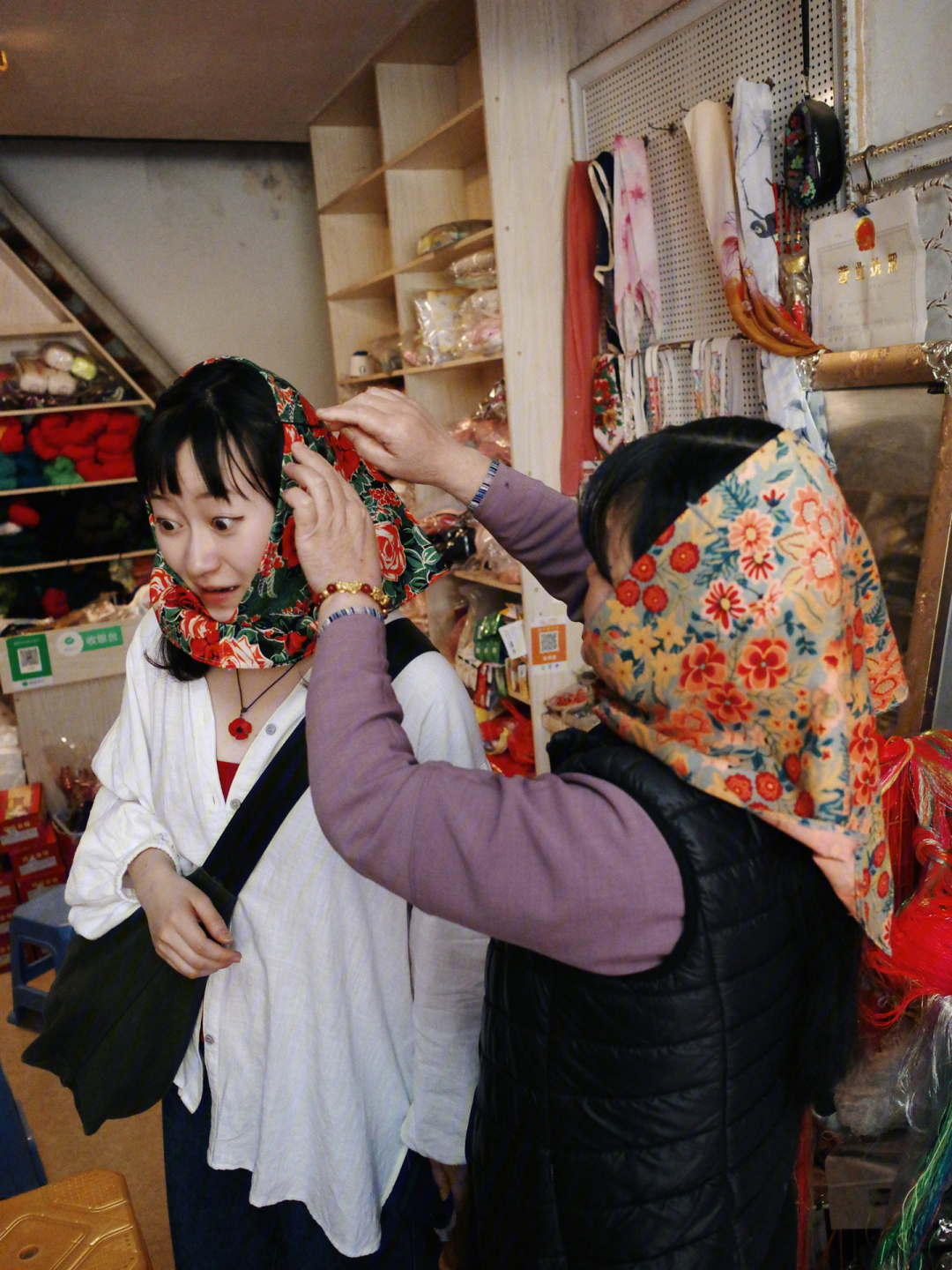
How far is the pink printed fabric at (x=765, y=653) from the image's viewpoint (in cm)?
72

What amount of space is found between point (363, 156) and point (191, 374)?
321cm

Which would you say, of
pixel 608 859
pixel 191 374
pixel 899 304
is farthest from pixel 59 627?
pixel 608 859

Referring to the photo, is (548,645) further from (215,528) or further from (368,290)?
(368,290)

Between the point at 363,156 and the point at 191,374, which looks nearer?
the point at 191,374

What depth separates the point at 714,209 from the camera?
1.91 m

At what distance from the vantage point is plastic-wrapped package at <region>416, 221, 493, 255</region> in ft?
9.48

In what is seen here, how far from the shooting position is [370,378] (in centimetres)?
375

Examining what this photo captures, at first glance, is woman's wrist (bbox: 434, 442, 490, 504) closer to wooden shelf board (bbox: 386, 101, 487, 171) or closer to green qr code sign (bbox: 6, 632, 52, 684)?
wooden shelf board (bbox: 386, 101, 487, 171)

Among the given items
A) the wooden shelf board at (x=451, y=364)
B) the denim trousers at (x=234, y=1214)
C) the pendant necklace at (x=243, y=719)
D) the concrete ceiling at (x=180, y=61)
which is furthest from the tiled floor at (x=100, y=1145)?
the concrete ceiling at (x=180, y=61)

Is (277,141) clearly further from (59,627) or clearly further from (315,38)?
(59,627)

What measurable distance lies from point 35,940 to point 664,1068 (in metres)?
2.48

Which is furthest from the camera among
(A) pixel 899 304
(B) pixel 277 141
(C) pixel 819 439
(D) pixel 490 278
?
(B) pixel 277 141

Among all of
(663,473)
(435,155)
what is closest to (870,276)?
(663,473)

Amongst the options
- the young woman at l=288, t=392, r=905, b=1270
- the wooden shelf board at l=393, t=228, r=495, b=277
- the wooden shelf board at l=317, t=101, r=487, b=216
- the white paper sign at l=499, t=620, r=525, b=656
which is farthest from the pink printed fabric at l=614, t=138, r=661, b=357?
the young woman at l=288, t=392, r=905, b=1270
